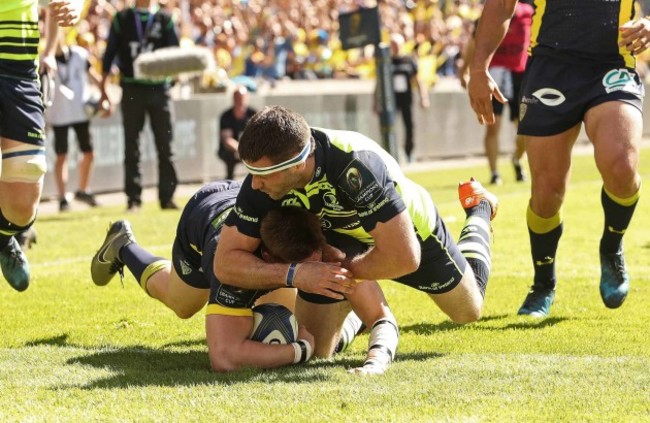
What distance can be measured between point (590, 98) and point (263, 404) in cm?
284

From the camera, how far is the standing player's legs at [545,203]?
7.16 metres

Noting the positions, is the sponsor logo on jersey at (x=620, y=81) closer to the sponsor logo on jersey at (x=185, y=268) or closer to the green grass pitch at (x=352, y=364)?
the green grass pitch at (x=352, y=364)

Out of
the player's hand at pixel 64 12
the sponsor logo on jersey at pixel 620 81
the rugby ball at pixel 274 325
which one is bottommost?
the rugby ball at pixel 274 325

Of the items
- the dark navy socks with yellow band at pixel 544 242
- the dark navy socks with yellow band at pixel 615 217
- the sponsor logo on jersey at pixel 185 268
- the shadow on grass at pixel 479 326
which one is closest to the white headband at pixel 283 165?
the sponsor logo on jersey at pixel 185 268

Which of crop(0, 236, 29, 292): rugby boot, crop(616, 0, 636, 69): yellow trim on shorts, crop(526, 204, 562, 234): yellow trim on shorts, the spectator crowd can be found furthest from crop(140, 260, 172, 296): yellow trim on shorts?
the spectator crowd

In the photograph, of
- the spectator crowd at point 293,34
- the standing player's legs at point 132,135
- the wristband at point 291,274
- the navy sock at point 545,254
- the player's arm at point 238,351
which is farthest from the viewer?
the spectator crowd at point 293,34

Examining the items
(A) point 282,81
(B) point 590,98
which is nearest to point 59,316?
(B) point 590,98

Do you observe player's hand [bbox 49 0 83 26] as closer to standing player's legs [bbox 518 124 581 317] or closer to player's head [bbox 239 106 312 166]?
player's head [bbox 239 106 312 166]

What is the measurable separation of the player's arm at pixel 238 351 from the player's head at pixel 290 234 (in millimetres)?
394

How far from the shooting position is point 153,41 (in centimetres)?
1387

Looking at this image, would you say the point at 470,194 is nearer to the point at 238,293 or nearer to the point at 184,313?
the point at 184,313

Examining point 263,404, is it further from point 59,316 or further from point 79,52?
point 79,52

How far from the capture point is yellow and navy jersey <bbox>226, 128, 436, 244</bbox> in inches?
223

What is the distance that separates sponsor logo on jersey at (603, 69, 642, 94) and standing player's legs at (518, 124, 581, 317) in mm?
322
